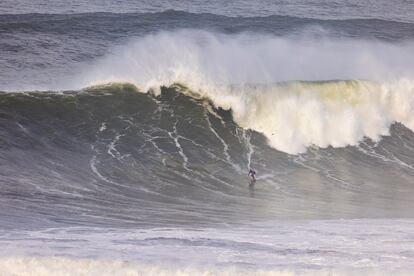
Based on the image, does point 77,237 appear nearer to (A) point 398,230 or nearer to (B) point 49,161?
(A) point 398,230

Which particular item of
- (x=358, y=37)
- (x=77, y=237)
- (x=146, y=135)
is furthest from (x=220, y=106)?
(x=358, y=37)

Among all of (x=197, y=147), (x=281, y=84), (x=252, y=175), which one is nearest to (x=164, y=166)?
(x=197, y=147)

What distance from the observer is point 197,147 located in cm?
1786

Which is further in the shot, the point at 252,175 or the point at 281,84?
the point at 281,84

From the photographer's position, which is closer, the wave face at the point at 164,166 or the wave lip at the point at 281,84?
the wave face at the point at 164,166

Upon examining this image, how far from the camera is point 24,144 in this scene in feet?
53.8

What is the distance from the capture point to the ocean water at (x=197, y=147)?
360 inches

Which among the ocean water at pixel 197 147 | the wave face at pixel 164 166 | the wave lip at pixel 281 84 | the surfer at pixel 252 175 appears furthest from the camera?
the wave lip at pixel 281 84

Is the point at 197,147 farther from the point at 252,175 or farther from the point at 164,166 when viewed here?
the point at 252,175

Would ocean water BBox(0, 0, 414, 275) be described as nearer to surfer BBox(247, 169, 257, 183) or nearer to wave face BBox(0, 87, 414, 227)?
wave face BBox(0, 87, 414, 227)

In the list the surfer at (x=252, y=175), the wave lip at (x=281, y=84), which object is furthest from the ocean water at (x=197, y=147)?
the surfer at (x=252, y=175)

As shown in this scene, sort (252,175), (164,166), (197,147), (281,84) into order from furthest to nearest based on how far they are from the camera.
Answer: (281,84), (197,147), (164,166), (252,175)

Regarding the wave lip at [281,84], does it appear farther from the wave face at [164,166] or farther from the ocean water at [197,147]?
the wave face at [164,166]

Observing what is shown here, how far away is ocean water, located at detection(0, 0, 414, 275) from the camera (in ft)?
30.0
